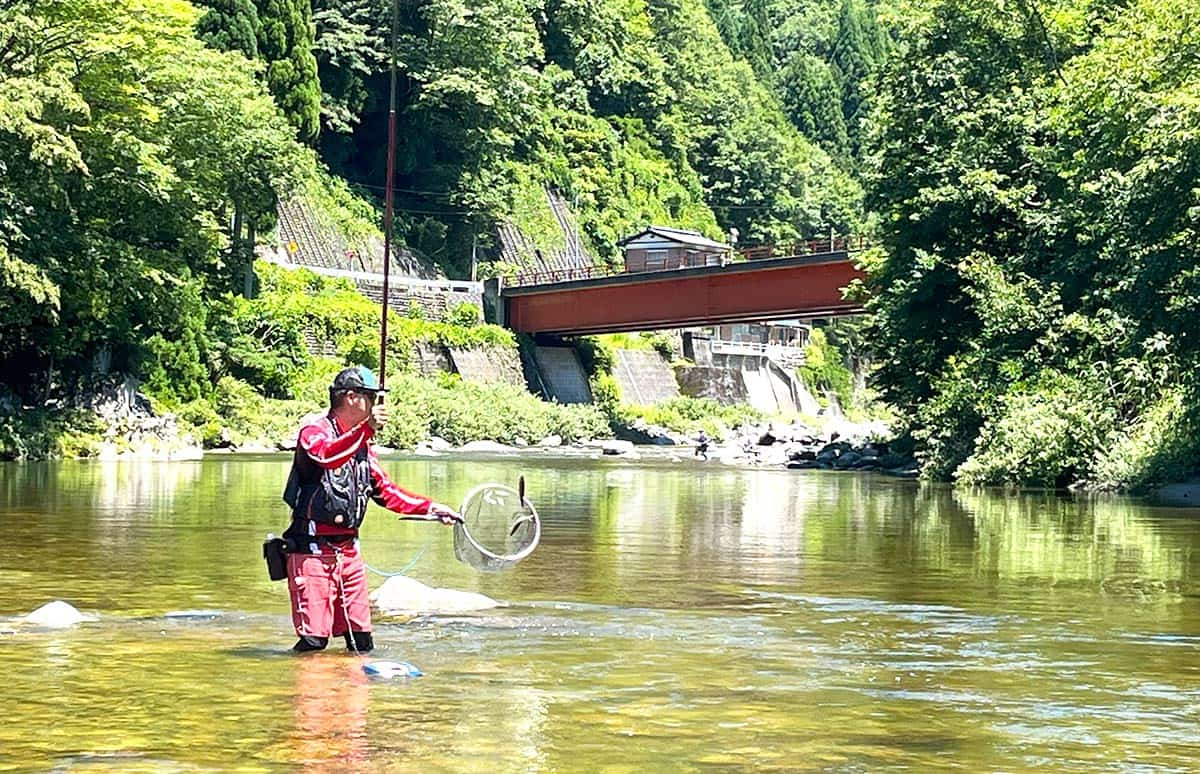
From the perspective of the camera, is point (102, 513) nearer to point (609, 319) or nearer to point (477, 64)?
point (609, 319)

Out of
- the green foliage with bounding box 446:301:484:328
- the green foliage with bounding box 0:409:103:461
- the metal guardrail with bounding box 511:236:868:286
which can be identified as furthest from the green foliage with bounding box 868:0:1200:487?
the green foliage with bounding box 446:301:484:328

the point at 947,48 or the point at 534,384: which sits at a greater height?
the point at 947,48

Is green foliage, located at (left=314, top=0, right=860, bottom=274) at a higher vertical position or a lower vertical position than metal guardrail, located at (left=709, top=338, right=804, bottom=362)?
higher

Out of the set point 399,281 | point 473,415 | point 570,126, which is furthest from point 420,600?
point 570,126

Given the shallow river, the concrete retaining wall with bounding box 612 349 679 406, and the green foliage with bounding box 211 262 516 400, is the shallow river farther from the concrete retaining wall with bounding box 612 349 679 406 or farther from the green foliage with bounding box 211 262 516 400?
the concrete retaining wall with bounding box 612 349 679 406

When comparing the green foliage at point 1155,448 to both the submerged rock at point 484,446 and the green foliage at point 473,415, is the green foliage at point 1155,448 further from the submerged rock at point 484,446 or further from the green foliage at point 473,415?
the submerged rock at point 484,446

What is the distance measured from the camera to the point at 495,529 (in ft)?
41.9

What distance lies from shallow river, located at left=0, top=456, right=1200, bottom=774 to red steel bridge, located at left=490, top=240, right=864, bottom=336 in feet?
140

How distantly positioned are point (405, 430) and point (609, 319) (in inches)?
793

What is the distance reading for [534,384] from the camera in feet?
272

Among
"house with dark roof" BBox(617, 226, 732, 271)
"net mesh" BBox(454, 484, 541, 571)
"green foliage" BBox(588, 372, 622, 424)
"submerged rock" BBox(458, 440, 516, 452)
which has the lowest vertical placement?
"net mesh" BBox(454, 484, 541, 571)

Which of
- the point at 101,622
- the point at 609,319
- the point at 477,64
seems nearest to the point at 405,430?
the point at 609,319

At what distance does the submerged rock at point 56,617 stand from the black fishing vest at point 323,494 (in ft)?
7.86

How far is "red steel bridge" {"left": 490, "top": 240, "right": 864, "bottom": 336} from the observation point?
220ft
